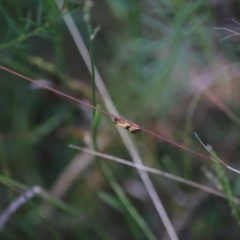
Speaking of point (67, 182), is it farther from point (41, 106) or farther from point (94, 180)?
point (41, 106)

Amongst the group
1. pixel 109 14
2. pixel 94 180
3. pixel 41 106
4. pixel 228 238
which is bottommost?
pixel 228 238

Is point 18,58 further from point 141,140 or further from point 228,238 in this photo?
point 228,238

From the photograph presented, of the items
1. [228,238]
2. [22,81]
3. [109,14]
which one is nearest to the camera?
[228,238]

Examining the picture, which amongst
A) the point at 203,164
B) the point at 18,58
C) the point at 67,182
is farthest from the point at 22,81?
the point at 203,164

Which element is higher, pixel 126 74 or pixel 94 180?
pixel 126 74

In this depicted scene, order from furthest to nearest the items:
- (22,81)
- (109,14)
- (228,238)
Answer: (109,14), (22,81), (228,238)

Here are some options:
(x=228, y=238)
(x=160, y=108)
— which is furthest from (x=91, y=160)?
(x=228, y=238)

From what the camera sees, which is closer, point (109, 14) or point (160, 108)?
point (160, 108)
